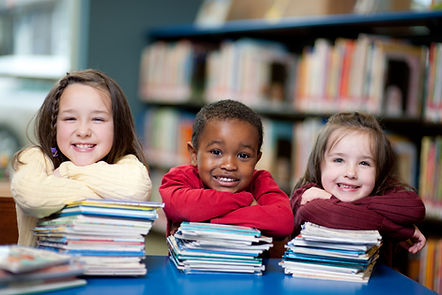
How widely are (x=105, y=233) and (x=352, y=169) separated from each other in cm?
71

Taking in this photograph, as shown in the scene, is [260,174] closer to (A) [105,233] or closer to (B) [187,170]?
(B) [187,170]

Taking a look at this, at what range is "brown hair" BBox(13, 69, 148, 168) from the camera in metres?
1.60

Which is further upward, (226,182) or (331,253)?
(226,182)

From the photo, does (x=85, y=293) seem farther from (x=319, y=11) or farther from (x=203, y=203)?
(x=319, y=11)

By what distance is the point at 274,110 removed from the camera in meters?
3.83

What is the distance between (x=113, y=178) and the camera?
148 centimetres

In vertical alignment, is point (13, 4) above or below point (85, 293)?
above

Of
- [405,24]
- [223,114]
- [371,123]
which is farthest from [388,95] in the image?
[223,114]

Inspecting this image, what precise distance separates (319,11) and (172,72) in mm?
1494

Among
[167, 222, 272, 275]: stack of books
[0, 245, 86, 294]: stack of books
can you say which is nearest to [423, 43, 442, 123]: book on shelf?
[167, 222, 272, 275]: stack of books

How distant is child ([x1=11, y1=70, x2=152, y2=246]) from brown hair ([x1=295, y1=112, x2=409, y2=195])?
1.71 ft

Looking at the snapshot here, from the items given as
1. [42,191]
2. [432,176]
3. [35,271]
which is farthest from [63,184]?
[432,176]

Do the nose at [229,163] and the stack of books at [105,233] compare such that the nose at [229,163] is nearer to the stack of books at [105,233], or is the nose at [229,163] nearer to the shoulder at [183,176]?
the shoulder at [183,176]

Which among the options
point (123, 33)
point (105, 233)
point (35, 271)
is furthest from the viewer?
point (123, 33)
